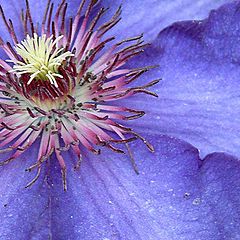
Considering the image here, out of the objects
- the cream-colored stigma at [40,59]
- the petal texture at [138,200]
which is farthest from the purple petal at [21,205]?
the cream-colored stigma at [40,59]

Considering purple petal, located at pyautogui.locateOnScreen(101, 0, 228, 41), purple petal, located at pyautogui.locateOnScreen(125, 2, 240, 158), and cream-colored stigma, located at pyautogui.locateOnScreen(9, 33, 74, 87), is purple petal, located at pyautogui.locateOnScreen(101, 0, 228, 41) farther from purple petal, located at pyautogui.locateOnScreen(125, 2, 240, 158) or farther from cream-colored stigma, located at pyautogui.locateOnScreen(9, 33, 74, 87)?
cream-colored stigma, located at pyautogui.locateOnScreen(9, 33, 74, 87)

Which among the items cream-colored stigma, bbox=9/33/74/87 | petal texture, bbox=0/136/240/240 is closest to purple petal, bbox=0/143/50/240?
petal texture, bbox=0/136/240/240

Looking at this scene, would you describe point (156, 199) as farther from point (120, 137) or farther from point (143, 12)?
point (143, 12)

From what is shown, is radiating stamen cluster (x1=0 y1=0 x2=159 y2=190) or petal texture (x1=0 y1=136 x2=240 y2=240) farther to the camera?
radiating stamen cluster (x1=0 y1=0 x2=159 y2=190)

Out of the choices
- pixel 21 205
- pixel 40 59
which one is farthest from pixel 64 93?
pixel 21 205

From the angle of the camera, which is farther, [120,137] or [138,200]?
Answer: [120,137]

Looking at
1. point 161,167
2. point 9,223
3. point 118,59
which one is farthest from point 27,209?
point 118,59

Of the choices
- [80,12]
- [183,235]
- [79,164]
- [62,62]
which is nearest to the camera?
[183,235]

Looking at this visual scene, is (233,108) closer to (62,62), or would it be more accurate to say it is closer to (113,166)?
(113,166)
